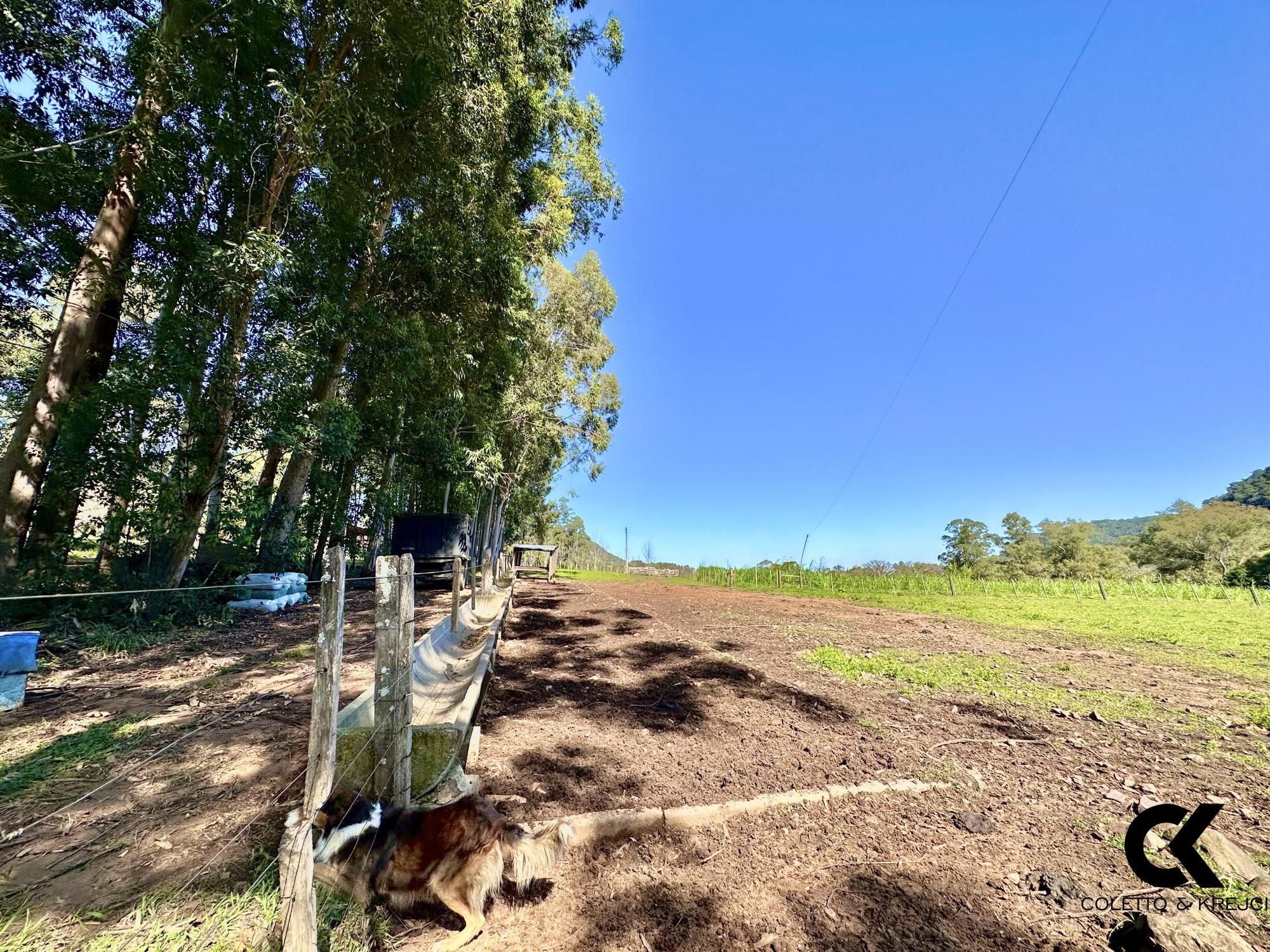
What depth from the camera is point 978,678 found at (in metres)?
4.35

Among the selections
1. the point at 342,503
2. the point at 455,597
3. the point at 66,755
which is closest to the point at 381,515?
the point at 342,503

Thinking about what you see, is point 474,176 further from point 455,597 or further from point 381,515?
point 381,515

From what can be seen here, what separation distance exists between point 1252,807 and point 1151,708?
5.77 feet

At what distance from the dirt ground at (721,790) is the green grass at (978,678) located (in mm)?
206

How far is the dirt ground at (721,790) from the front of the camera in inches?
59.6

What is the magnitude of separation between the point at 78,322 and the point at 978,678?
32.8 feet

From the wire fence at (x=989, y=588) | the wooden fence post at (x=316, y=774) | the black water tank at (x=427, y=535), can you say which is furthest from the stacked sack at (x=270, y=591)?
the wire fence at (x=989, y=588)

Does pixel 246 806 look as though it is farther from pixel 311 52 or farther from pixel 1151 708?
pixel 311 52

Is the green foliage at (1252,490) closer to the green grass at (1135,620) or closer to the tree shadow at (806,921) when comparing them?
the green grass at (1135,620)

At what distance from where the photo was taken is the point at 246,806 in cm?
191

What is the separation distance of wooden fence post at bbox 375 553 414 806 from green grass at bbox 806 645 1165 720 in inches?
154

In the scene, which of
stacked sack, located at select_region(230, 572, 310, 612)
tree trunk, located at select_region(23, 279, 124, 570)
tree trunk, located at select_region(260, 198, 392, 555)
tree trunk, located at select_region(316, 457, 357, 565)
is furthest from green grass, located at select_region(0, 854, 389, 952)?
tree trunk, located at select_region(316, 457, 357, 565)

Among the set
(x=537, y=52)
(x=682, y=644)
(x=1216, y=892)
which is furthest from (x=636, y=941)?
(x=537, y=52)

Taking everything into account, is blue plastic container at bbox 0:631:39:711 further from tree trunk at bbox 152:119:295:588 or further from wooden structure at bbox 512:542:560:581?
wooden structure at bbox 512:542:560:581
